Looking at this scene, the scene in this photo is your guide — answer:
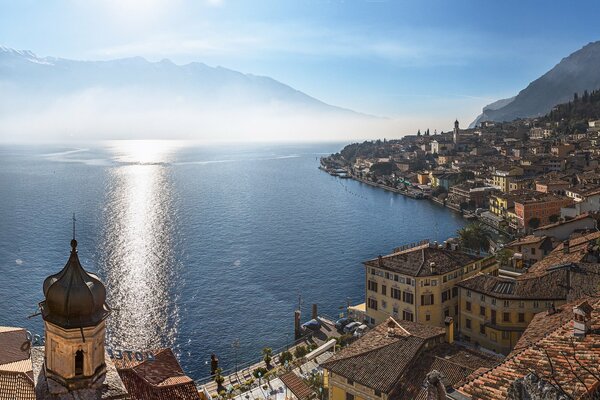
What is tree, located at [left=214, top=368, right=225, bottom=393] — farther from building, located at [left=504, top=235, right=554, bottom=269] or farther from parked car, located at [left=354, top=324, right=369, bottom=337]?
building, located at [left=504, top=235, right=554, bottom=269]

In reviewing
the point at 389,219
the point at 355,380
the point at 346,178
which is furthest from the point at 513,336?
the point at 346,178

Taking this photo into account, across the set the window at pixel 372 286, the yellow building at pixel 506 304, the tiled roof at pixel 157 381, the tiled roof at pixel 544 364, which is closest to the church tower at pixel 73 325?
the tiled roof at pixel 157 381

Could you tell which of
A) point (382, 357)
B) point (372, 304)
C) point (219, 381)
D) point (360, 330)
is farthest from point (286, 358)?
point (382, 357)

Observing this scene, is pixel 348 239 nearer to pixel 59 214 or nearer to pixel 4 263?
pixel 4 263

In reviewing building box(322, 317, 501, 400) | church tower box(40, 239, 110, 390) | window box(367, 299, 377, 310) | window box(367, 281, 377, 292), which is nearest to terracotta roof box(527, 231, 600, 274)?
window box(367, 281, 377, 292)

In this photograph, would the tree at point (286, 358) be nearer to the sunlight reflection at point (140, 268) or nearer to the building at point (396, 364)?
the building at point (396, 364)

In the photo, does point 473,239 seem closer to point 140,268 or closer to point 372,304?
point 372,304
